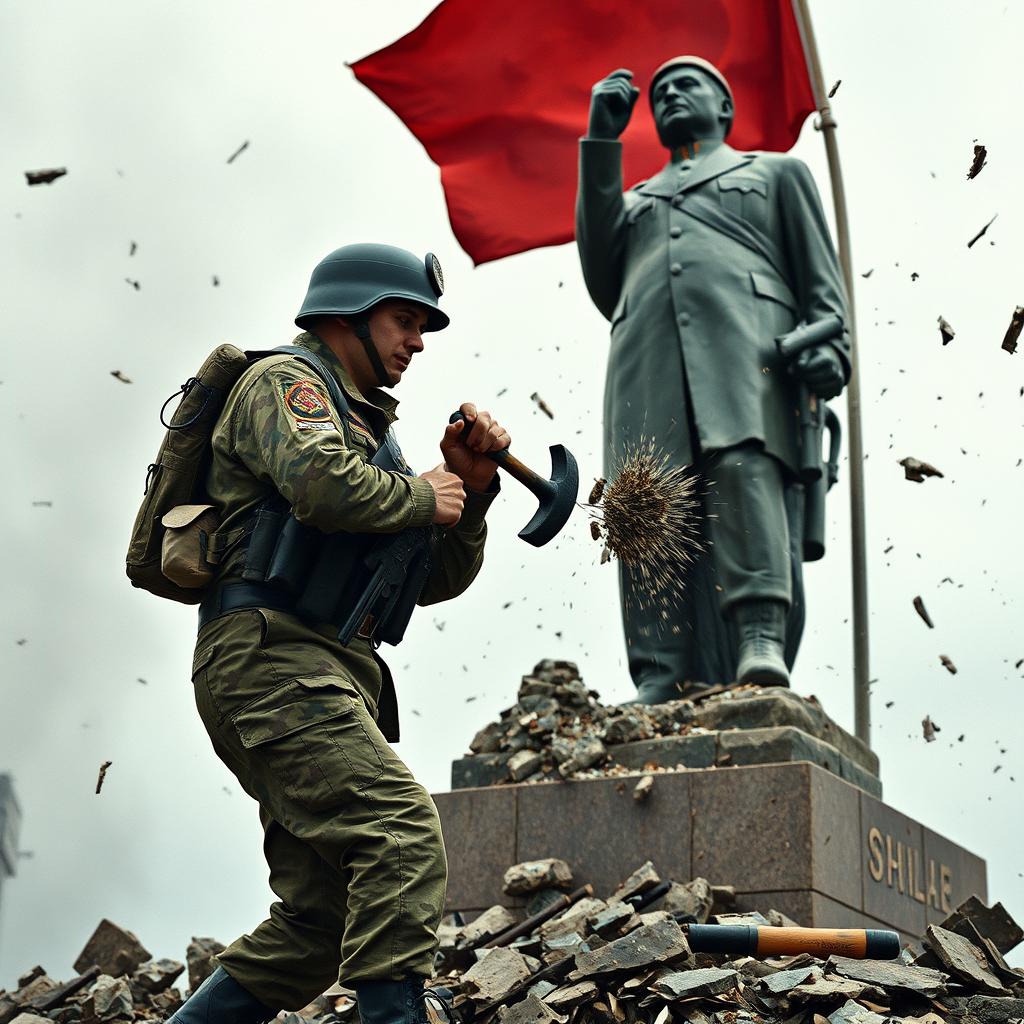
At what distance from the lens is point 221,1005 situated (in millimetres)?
3160

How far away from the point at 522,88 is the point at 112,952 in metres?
6.42

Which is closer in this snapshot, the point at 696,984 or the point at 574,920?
the point at 696,984

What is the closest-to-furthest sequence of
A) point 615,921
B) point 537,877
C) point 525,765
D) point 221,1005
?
point 221,1005
point 615,921
point 537,877
point 525,765

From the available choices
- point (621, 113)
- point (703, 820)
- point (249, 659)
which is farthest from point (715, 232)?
point (249, 659)

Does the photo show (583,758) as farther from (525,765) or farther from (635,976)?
(635,976)

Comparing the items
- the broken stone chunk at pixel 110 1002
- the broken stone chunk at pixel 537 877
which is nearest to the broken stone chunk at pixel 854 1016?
the broken stone chunk at pixel 537 877

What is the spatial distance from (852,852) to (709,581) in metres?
1.49

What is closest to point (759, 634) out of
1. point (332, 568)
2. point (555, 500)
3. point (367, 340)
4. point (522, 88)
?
point (555, 500)

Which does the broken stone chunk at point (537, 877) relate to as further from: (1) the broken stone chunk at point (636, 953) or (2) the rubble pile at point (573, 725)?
(1) the broken stone chunk at point (636, 953)

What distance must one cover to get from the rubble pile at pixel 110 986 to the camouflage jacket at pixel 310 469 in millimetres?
2577

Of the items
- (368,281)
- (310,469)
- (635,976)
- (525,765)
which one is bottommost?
(635,976)

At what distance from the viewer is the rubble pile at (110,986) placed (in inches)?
215

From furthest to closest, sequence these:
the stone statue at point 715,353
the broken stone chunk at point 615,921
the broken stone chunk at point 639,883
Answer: the stone statue at point 715,353
the broken stone chunk at point 639,883
the broken stone chunk at point 615,921

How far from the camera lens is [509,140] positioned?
1041 centimetres
